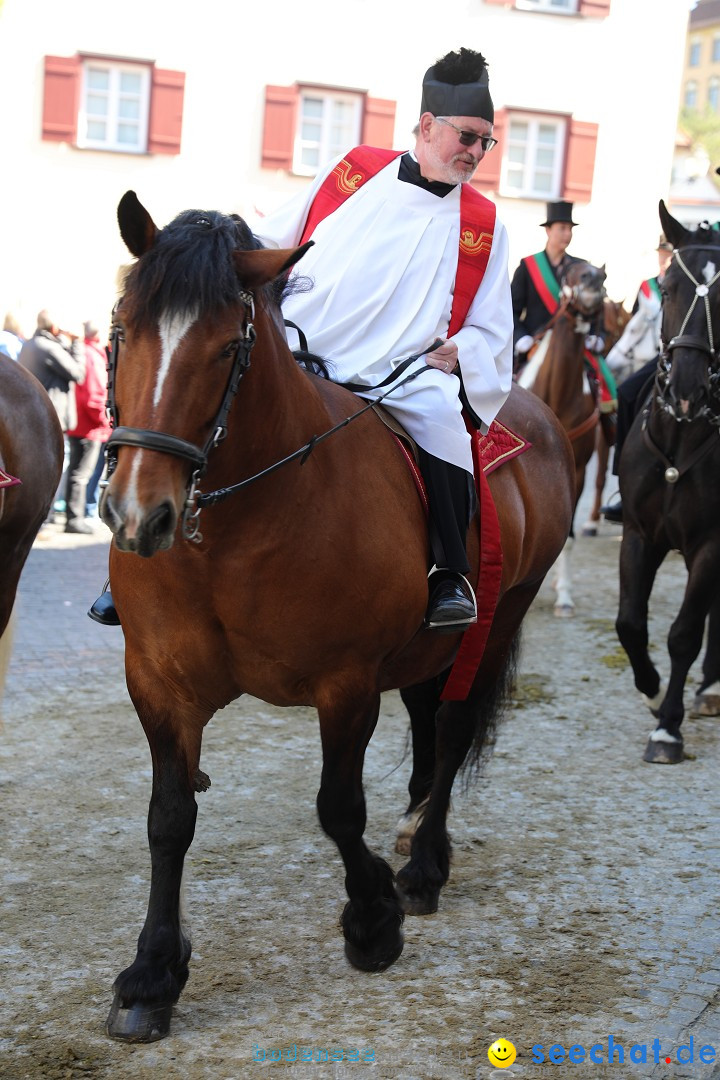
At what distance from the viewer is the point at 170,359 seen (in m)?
2.96

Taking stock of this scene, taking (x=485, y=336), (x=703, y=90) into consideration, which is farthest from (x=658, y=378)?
(x=703, y=90)

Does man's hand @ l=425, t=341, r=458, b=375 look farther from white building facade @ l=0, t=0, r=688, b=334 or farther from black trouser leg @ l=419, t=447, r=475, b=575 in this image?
white building facade @ l=0, t=0, r=688, b=334

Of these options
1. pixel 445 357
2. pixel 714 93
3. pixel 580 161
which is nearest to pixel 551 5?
pixel 580 161

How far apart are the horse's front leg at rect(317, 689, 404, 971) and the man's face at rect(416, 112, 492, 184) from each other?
1.80 meters

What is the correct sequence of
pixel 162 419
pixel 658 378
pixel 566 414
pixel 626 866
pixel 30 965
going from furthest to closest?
pixel 566 414 < pixel 658 378 < pixel 626 866 < pixel 30 965 < pixel 162 419

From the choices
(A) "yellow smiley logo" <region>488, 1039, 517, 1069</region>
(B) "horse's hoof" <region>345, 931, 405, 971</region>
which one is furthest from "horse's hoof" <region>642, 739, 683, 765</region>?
(A) "yellow smiley logo" <region>488, 1039, 517, 1069</region>

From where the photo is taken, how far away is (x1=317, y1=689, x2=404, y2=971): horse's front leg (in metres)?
3.73

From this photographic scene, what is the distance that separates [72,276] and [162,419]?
19176mm

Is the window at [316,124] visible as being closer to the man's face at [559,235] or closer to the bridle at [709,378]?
the man's face at [559,235]

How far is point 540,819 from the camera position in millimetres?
5461

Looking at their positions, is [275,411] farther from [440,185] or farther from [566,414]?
[566,414]

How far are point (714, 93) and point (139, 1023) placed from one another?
11336cm

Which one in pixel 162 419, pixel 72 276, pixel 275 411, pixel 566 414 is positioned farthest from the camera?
pixel 72 276

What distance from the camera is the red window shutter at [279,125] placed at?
21.6m
